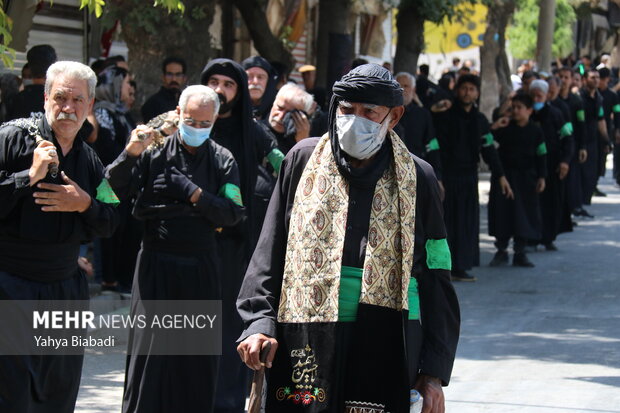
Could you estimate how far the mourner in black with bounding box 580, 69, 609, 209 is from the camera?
19.6 metres

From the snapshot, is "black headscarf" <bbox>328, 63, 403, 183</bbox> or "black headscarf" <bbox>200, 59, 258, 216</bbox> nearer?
"black headscarf" <bbox>328, 63, 403, 183</bbox>

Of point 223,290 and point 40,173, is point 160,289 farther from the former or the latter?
point 40,173

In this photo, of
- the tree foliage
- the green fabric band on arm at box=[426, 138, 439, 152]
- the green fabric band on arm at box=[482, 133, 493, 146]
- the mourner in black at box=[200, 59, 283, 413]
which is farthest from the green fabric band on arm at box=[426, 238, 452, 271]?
the tree foliage

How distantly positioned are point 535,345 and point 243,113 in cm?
349

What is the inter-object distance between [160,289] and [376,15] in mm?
21856

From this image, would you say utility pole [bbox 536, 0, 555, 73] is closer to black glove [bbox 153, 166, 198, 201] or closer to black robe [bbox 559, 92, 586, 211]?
black robe [bbox 559, 92, 586, 211]

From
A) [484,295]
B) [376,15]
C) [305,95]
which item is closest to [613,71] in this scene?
[376,15]

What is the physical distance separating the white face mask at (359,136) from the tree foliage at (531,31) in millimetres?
33706

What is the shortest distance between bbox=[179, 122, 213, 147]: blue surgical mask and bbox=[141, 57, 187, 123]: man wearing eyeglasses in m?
3.53

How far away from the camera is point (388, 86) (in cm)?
436

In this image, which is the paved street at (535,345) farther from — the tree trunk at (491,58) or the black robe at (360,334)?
the tree trunk at (491,58)

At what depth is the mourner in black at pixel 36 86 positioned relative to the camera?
9.17m

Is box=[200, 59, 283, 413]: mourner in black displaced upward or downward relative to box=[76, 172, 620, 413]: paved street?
upward

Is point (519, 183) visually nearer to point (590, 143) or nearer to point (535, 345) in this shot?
point (535, 345)
